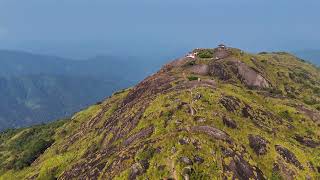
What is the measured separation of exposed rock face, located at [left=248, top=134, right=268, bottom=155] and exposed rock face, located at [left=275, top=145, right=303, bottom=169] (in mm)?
3542

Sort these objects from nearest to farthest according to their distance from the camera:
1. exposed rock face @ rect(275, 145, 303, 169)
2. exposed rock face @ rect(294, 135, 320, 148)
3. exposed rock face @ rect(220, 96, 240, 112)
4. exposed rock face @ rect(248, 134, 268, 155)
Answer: exposed rock face @ rect(248, 134, 268, 155) < exposed rock face @ rect(275, 145, 303, 169) < exposed rock face @ rect(294, 135, 320, 148) < exposed rock face @ rect(220, 96, 240, 112)

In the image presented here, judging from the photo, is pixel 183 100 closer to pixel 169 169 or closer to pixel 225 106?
pixel 225 106

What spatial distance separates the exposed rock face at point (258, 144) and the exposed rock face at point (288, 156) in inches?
139

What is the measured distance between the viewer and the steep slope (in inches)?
3949

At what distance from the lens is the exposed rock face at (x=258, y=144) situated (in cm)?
11138

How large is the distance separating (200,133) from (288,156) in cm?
2247

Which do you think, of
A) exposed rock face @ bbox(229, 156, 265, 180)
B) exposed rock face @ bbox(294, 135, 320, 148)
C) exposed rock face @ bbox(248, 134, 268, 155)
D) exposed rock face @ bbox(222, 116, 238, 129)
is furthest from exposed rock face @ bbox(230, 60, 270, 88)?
exposed rock face @ bbox(229, 156, 265, 180)

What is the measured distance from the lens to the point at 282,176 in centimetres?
10594

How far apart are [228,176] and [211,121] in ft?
68.1

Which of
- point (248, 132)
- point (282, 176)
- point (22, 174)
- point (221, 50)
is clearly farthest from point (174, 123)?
point (221, 50)

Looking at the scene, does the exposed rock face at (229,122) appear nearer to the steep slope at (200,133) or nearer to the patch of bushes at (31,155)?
the steep slope at (200,133)

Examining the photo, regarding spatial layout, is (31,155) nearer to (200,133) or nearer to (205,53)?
(205,53)

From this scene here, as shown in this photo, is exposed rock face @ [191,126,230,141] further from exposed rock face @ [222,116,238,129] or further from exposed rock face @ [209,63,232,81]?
exposed rock face @ [209,63,232,81]

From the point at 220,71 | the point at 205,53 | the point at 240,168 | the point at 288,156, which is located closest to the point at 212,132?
the point at 240,168
